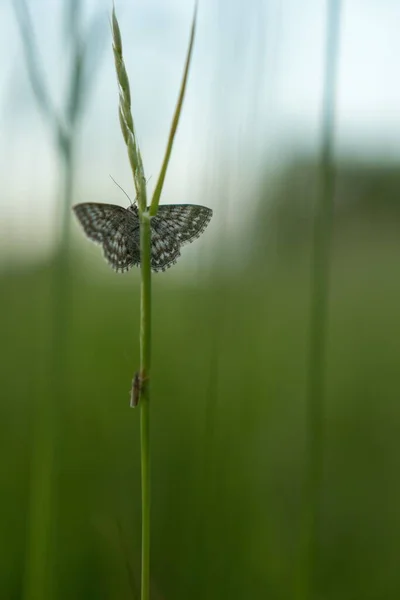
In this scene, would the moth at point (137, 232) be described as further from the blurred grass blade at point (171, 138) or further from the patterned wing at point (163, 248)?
the blurred grass blade at point (171, 138)

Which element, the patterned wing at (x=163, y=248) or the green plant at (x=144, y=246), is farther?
the patterned wing at (x=163, y=248)

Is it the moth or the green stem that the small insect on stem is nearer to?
the green stem

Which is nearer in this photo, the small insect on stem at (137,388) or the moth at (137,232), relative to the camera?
the small insect on stem at (137,388)

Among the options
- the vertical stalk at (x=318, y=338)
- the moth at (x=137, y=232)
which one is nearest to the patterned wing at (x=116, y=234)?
the moth at (x=137, y=232)

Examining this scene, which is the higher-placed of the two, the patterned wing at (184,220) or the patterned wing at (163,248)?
the patterned wing at (184,220)

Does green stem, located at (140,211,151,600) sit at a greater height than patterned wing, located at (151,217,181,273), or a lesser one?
lesser

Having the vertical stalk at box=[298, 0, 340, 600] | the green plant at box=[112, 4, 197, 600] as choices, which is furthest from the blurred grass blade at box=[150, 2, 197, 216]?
the vertical stalk at box=[298, 0, 340, 600]

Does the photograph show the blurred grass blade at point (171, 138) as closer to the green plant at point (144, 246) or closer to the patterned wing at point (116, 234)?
the green plant at point (144, 246)

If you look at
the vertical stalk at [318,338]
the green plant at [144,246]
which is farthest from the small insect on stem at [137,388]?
the vertical stalk at [318,338]
